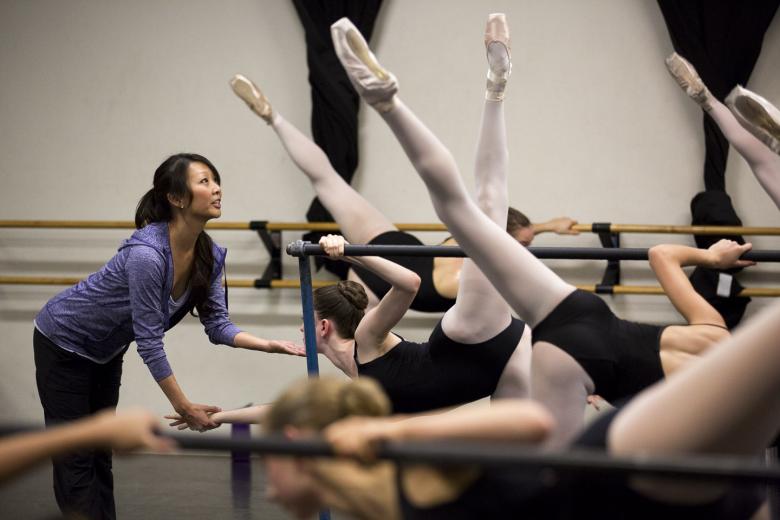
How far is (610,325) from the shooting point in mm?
1843

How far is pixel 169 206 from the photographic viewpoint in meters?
2.60

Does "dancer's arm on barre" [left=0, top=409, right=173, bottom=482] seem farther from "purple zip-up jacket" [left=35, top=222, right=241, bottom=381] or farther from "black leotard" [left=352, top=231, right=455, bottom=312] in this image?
"black leotard" [left=352, top=231, right=455, bottom=312]

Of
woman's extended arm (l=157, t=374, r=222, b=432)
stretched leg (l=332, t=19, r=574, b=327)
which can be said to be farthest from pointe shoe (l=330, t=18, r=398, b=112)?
woman's extended arm (l=157, t=374, r=222, b=432)

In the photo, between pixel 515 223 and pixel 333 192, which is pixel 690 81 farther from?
pixel 333 192

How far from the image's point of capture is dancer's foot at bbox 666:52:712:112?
3.17m

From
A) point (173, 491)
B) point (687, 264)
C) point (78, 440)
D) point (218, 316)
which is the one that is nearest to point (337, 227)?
point (173, 491)

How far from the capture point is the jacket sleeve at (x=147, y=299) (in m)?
2.43

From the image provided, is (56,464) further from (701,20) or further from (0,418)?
(701,20)

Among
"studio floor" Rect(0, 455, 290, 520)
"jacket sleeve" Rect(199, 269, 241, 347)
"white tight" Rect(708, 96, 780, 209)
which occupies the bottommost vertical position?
"studio floor" Rect(0, 455, 290, 520)

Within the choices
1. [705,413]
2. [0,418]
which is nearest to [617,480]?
[705,413]

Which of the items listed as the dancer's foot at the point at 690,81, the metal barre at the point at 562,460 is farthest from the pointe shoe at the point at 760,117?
the dancer's foot at the point at 690,81

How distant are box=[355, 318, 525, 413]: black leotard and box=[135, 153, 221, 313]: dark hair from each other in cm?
52

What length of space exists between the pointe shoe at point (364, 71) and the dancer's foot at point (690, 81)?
1.86 meters

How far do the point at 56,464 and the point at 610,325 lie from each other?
1509 mm
